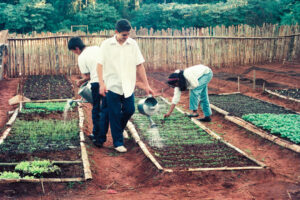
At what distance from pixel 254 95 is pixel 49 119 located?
17.8ft

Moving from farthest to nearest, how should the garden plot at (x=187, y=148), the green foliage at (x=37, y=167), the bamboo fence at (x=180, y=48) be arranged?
the bamboo fence at (x=180, y=48) < the garden plot at (x=187, y=148) < the green foliage at (x=37, y=167)

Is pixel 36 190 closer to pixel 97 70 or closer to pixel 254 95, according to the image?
pixel 97 70

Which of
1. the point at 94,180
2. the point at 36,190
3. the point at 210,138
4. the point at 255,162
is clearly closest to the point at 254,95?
the point at 210,138

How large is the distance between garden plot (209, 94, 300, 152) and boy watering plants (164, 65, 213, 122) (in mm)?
734

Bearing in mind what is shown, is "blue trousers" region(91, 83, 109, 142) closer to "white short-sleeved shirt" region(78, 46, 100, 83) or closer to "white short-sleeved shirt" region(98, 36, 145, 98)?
"white short-sleeved shirt" region(78, 46, 100, 83)

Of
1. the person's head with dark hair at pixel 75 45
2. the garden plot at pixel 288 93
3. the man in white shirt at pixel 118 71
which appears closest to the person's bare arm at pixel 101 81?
the man in white shirt at pixel 118 71

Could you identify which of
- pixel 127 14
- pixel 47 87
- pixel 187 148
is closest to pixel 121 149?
pixel 187 148

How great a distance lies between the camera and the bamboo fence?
1202 cm

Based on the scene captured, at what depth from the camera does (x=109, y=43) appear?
489 cm

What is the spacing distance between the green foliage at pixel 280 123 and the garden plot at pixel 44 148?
10.3 feet

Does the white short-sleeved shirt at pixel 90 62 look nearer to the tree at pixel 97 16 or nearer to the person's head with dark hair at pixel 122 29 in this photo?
the person's head with dark hair at pixel 122 29

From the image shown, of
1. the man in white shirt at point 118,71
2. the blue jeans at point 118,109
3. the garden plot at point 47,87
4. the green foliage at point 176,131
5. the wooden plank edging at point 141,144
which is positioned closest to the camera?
the wooden plank edging at point 141,144

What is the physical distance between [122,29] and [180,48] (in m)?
8.66

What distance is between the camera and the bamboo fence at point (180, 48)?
12016mm
